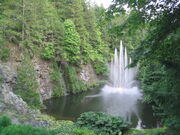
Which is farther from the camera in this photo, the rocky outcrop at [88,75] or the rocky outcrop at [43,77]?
the rocky outcrop at [88,75]

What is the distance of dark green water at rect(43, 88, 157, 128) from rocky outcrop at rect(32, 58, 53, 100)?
91 cm

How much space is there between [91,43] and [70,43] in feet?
21.3

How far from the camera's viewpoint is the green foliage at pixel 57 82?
1705cm

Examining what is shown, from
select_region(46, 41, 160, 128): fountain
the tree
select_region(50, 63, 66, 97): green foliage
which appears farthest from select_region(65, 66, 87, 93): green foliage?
the tree

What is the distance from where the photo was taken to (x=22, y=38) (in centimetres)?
1498

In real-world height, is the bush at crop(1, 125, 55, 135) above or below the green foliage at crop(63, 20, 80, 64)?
below

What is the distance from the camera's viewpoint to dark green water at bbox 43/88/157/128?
11414 millimetres

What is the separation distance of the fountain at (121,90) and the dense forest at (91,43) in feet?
4.91

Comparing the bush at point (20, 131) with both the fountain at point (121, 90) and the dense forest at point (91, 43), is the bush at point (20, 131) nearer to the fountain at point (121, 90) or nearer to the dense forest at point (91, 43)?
the dense forest at point (91, 43)

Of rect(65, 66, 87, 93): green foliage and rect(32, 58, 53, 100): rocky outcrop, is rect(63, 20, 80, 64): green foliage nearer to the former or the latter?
rect(65, 66, 87, 93): green foliage

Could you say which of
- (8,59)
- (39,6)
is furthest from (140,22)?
(39,6)

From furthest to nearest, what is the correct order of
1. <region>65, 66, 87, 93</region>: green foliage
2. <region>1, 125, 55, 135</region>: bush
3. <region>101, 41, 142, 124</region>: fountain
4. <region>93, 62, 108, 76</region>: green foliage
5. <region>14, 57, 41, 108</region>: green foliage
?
<region>93, 62, 108, 76</region>: green foliage
<region>65, 66, 87, 93</region>: green foliage
<region>101, 41, 142, 124</region>: fountain
<region>14, 57, 41, 108</region>: green foliage
<region>1, 125, 55, 135</region>: bush

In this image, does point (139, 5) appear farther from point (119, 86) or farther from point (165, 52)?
point (119, 86)

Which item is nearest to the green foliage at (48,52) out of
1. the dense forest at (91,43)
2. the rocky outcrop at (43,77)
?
the dense forest at (91,43)
